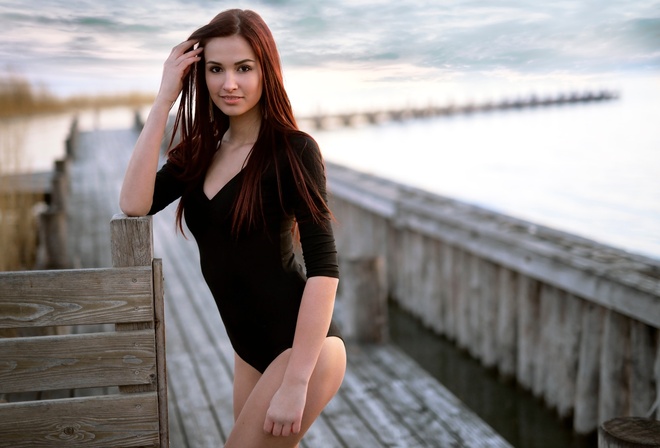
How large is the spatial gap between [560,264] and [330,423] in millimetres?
1480

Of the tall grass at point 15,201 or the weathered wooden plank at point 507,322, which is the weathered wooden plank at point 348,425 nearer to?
the weathered wooden plank at point 507,322

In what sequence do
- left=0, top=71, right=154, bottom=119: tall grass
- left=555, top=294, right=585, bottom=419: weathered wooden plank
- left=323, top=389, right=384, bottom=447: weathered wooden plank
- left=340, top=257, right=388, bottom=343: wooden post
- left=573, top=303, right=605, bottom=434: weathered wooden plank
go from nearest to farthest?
left=323, top=389, right=384, bottom=447: weathered wooden plank → left=573, top=303, right=605, bottom=434: weathered wooden plank → left=555, top=294, right=585, bottom=419: weathered wooden plank → left=340, top=257, right=388, bottom=343: wooden post → left=0, top=71, right=154, bottom=119: tall grass

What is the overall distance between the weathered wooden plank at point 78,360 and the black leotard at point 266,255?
26 centimetres

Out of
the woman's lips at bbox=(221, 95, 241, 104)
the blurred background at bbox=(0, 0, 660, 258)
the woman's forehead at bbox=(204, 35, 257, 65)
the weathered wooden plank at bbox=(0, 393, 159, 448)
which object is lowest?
the weathered wooden plank at bbox=(0, 393, 159, 448)

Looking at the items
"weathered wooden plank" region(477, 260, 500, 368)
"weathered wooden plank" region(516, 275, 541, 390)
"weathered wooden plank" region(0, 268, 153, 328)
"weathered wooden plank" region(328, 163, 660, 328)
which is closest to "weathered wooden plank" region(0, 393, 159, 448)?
"weathered wooden plank" region(0, 268, 153, 328)

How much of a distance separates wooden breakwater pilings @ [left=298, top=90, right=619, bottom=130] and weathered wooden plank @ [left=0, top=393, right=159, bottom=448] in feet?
110

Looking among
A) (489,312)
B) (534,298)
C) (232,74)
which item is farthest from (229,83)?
(489,312)

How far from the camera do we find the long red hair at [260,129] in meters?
1.68

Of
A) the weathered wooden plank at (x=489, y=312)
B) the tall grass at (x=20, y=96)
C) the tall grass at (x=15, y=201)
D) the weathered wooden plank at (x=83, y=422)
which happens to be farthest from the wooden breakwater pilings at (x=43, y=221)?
the weathered wooden plank at (x=83, y=422)

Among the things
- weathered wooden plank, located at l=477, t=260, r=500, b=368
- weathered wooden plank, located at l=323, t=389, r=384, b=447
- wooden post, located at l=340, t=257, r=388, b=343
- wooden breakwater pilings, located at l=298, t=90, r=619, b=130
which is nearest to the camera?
weathered wooden plank, located at l=323, t=389, r=384, b=447

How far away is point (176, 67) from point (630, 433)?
149 cm

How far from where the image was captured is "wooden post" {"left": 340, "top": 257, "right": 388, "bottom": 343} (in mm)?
4457

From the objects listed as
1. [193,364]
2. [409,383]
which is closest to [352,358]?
[409,383]

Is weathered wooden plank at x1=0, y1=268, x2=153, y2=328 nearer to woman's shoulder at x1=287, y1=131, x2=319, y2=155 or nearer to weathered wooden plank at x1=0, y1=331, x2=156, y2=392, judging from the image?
weathered wooden plank at x1=0, y1=331, x2=156, y2=392
